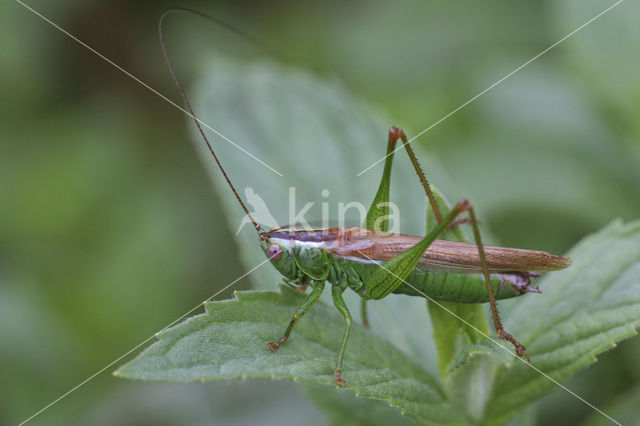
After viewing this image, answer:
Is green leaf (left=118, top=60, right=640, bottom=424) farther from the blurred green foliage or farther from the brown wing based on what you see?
the blurred green foliage

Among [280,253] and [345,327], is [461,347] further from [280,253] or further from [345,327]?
[280,253]

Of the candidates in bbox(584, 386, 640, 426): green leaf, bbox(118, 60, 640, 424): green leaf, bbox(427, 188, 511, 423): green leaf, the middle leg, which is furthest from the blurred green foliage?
the middle leg

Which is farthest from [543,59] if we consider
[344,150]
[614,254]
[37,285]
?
[37,285]

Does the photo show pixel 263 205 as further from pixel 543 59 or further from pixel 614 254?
pixel 543 59

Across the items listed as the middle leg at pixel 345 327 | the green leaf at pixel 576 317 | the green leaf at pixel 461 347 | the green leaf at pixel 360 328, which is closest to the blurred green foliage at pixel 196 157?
the green leaf at pixel 360 328

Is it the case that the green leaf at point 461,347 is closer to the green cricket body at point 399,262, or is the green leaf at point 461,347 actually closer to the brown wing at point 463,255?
the green cricket body at point 399,262

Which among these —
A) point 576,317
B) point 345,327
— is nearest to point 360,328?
point 345,327
